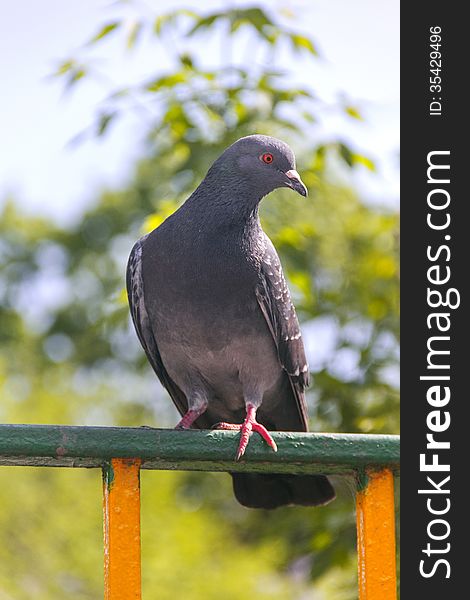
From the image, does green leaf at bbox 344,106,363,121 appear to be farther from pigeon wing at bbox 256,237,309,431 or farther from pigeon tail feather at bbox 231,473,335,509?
pigeon tail feather at bbox 231,473,335,509

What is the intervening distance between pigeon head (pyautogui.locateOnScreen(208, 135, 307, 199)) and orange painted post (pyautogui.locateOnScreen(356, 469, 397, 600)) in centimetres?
169

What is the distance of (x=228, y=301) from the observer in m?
3.48

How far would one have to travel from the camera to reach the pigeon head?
3.66 metres

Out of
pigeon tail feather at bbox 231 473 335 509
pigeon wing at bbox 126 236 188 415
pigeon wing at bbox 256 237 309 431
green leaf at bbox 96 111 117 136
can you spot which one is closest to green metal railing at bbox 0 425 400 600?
pigeon tail feather at bbox 231 473 335 509

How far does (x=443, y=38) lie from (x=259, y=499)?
161cm

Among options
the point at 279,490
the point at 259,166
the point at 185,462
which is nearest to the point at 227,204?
the point at 259,166

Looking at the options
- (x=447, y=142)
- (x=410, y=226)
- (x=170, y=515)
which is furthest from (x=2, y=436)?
(x=170, y=515)

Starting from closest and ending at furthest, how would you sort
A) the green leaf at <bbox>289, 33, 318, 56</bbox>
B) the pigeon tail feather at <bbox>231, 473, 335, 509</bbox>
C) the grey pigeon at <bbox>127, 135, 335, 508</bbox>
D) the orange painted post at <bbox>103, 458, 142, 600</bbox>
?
the orange painted post at <bbox>103, 458, 142, 600</bbox> → the pigeon tail feather at <bbox>231, 473, 335, 509</bbox> → the grey pigeon at <bbox>127, 135, 335, 508</bbox> → the green leaf at <bbox>289, 33, 318, 56</bbox>

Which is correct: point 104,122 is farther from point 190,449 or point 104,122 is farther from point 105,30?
point 190,449

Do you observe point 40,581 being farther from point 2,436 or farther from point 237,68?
point 2,436

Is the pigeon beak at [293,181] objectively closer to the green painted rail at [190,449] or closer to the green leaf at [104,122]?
the green leaf at [104,122]

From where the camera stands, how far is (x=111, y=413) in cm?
1655

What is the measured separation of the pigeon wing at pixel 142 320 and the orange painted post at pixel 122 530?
1653 mm

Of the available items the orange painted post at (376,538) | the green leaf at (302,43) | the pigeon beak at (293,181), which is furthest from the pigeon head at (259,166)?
the orange painted post at (376,538)
